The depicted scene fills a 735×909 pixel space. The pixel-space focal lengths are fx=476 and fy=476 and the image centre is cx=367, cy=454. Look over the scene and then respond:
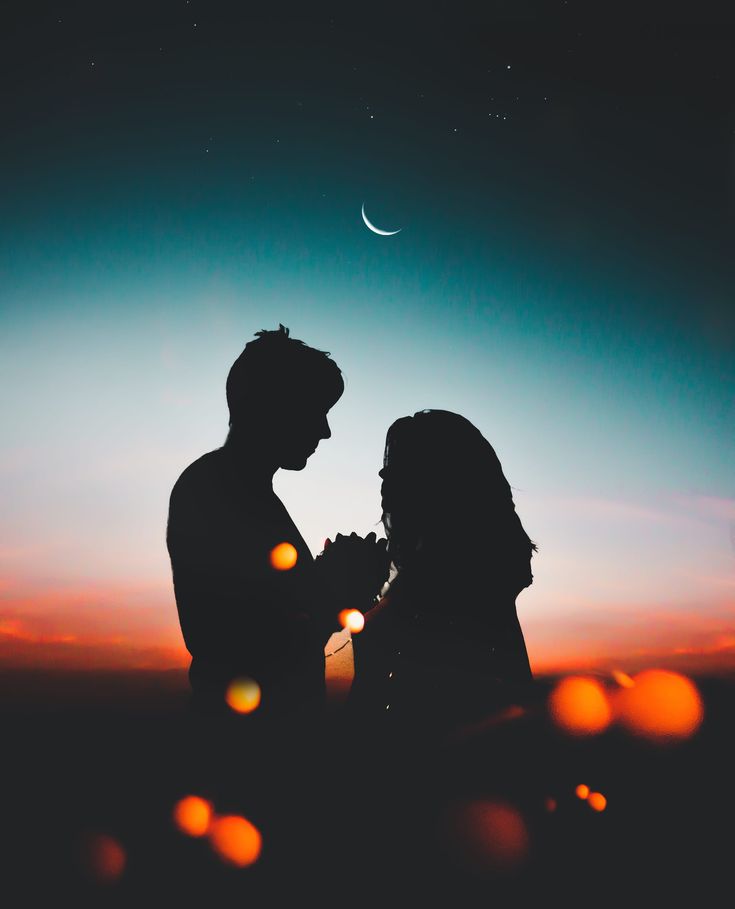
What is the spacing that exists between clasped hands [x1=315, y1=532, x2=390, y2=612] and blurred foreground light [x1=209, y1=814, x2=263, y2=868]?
99 cm

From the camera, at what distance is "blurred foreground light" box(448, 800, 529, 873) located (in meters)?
1.92

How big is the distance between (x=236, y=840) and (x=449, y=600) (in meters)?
1.40

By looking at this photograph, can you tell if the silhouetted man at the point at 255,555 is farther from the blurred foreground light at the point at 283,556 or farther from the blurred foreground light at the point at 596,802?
the blurred foreground light at the point at 596,802

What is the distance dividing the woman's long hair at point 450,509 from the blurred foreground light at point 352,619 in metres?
0.34

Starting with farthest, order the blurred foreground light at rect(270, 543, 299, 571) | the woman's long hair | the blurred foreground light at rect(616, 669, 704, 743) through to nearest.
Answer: the blurred foreground light at rect(616, 669, 704, 743)
the woman's long hair
the blurred foreground light at rect(270, 543, 299, 571)

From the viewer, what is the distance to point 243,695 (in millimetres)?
2053

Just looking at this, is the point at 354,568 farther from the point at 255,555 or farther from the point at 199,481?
the point at 199,481

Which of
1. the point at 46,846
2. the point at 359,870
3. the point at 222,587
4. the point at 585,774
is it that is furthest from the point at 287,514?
the point at 46,846

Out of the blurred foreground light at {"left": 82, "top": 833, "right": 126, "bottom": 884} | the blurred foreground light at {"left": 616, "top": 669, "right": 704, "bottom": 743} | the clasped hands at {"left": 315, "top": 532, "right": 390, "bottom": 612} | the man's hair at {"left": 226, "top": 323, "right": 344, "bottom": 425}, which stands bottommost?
the blurred foreground light at {"left": 616, "top": 669, "right": 704, "bottom": 743}

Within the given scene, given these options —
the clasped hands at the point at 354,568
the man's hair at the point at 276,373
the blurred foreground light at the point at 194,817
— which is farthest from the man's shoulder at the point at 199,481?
the blurred foreground light at the point at 194,817

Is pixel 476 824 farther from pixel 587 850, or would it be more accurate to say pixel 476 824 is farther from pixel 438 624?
pixel 438 624

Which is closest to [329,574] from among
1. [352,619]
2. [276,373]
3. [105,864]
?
[352,619]

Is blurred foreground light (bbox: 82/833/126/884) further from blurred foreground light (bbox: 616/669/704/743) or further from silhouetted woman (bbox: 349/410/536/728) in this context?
blurred foreground light (bbox: 616/669/704/743)

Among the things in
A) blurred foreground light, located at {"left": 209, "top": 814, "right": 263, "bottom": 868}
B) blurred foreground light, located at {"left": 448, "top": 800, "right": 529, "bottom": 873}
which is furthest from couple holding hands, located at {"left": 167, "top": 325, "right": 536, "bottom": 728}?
blurred foreground light, located at {"left": 209, "top": 814, "right": 263, "bottom": 868}
